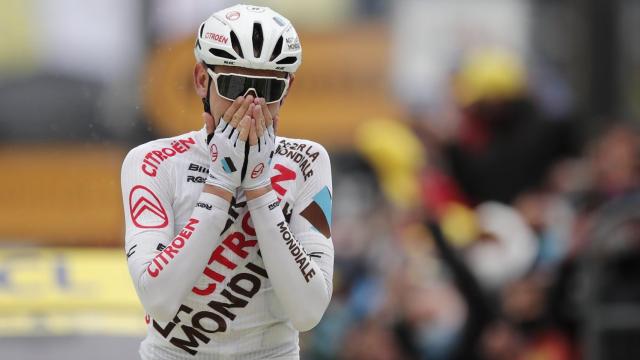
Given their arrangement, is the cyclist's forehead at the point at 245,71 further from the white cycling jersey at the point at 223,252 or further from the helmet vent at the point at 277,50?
the white cycling jersey at the point at 223,252

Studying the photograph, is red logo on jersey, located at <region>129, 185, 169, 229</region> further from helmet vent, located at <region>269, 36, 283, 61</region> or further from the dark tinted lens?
helmet vent, located at <region>269, 36, 283, 61</region>

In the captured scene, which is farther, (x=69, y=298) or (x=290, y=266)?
(x=69, y=298)

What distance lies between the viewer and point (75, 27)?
38.6 ft

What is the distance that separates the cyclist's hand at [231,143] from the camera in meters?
3.57

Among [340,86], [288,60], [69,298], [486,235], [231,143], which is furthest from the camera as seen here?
[340,86]

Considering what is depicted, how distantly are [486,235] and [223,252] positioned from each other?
5589 mm

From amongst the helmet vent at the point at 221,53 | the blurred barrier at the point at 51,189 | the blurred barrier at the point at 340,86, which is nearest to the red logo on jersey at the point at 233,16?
the helmet vent at the point at 221,53

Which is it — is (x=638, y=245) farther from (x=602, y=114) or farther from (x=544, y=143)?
Result: (x=602, y=114)

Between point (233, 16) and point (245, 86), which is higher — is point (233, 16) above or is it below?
above

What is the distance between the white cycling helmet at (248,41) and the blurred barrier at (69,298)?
1179 mm

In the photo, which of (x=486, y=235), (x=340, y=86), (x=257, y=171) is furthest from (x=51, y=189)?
(x=257, y=171)

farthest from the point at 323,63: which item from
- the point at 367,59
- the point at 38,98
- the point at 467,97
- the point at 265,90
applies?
the point at 265,90

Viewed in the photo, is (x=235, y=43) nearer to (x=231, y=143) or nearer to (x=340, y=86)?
(x=231, y=143)

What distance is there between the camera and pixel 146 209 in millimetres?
3773
